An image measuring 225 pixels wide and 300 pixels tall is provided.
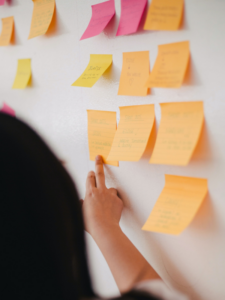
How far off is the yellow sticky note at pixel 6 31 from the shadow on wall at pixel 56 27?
20 centimetres

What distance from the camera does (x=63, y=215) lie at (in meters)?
0.47

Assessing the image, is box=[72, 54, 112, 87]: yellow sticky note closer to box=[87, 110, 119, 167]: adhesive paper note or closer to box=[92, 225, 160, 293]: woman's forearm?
A: box=[87, 110, 119, 167]: adhesive paper note

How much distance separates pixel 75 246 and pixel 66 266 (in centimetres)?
4

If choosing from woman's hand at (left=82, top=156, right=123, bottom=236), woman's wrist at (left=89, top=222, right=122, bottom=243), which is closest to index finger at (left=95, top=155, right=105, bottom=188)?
woman's hand at (left=82, top=156, right=123, bottom=236)

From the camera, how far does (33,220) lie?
0.43m

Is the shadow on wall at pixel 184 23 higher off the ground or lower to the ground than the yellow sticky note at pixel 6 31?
lower

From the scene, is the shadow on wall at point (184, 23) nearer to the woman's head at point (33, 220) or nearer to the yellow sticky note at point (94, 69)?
the yellow sticky note at point (94, 69)

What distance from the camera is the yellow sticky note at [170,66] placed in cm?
57

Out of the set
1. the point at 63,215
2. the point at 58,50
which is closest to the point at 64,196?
the point at 63,215

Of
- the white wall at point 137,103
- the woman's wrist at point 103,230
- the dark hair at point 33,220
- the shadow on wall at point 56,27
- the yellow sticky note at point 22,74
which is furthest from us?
the yellow sticky note at point 22,74

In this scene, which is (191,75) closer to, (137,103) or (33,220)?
(137,103)

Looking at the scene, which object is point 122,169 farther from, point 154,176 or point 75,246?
point 75,246

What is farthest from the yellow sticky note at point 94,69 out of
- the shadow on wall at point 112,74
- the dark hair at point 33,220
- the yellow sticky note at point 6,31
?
the yellow sticky note at point 6,31

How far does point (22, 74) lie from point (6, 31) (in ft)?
0.58
